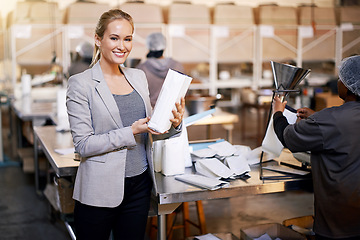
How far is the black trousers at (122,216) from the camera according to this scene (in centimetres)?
178

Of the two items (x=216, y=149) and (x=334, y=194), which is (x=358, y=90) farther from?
(x=216, y=149)

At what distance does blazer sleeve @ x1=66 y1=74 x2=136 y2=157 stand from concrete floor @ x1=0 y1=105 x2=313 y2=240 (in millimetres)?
1745

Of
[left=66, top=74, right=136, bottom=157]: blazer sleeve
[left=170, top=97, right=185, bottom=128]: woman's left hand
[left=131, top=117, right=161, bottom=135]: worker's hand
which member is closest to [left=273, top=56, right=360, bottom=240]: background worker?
[left=170, top=97, right=185, bottom=128]: woman's left hand

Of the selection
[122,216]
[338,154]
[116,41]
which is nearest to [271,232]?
Answer: [338,154]

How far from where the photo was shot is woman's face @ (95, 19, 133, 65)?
1758 mm

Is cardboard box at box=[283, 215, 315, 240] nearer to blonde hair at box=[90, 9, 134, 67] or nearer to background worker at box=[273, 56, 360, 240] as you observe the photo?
background worker at box=[273, 56, 360, 240]

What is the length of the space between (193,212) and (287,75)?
2.01 metres

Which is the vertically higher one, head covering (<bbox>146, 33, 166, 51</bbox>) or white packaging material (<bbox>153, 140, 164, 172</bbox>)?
head covering (<bbox>146, 33, 166, 51</bbox>)

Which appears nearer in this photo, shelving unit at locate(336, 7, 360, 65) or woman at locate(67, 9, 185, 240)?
woman at locate(67, 9, 185, 240)

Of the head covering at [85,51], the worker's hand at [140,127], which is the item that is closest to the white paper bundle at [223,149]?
the worker's hand at [140,127]

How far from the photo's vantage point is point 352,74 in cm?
183

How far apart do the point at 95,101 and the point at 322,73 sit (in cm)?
667

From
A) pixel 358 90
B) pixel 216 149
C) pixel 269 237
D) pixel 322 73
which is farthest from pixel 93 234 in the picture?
pixel 322 73

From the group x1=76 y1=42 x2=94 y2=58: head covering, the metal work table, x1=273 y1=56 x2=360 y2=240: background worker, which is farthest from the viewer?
x1=76 y1=42 x2=94 y2=58: head covering
